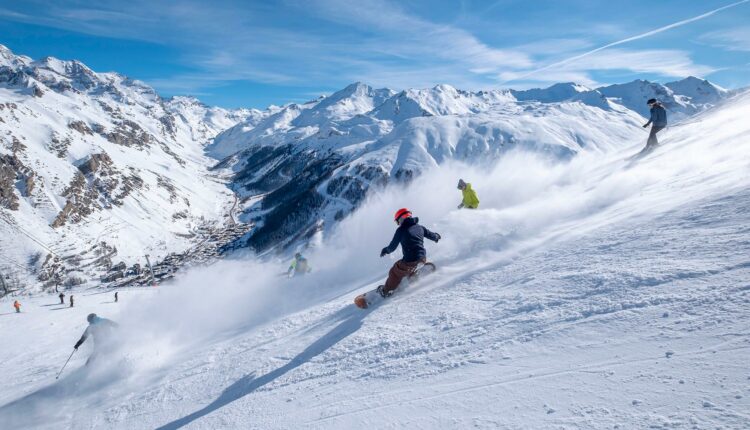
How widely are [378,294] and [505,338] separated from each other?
4111mm

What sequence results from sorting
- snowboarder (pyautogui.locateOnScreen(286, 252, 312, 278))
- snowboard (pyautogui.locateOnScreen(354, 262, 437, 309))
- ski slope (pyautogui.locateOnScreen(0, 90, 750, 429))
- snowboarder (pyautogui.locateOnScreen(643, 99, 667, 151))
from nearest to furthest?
ski slope (pyautogui.locateOnScreen(0, 90, 750, 429)) → snowboard (pyautogui.locateOnScreen(354, 262, 437, 309)) → snowboarder (pyautogui.locateOnScreen(643, 99, 667, 151)) → snowboarder (pyautogui.locateOnScreen(286, 252, 312, 278))

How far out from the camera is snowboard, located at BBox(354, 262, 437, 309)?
920 cm

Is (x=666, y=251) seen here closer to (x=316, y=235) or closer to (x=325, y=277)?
(x=325, y=277)

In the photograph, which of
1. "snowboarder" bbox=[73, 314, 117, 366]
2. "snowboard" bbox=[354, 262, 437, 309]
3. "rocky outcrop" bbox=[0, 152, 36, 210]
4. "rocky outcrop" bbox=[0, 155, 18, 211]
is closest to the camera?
"snowboard" bbox=[354, 262, 437, 309]

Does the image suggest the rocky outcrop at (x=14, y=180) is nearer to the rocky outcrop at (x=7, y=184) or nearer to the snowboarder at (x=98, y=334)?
the rocky outcrop at (x=7, y=184)

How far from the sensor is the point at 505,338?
571 cm

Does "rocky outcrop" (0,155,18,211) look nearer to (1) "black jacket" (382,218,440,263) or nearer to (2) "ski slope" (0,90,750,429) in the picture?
(2) "ski slope" (0,90,750,429)

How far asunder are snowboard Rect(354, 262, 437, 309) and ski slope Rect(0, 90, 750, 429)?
1.05 ft

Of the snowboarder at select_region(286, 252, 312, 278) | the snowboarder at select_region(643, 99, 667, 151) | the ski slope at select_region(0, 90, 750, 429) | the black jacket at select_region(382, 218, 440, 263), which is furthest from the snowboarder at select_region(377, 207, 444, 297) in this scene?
the snowboarder at select_region(643, 99, 667, 151)

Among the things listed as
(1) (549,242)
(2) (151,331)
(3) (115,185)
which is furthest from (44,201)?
(1) (549,242)

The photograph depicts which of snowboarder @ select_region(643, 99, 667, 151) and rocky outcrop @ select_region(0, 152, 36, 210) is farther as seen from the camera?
rocky outcrop @ select_region(0, 152, 36, 210)

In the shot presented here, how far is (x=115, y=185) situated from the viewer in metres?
192

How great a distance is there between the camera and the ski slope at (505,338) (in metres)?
4.11

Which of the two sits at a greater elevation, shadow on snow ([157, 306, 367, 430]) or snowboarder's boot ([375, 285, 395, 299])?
snowboarder's boot ([375, 285, 395, 299])
